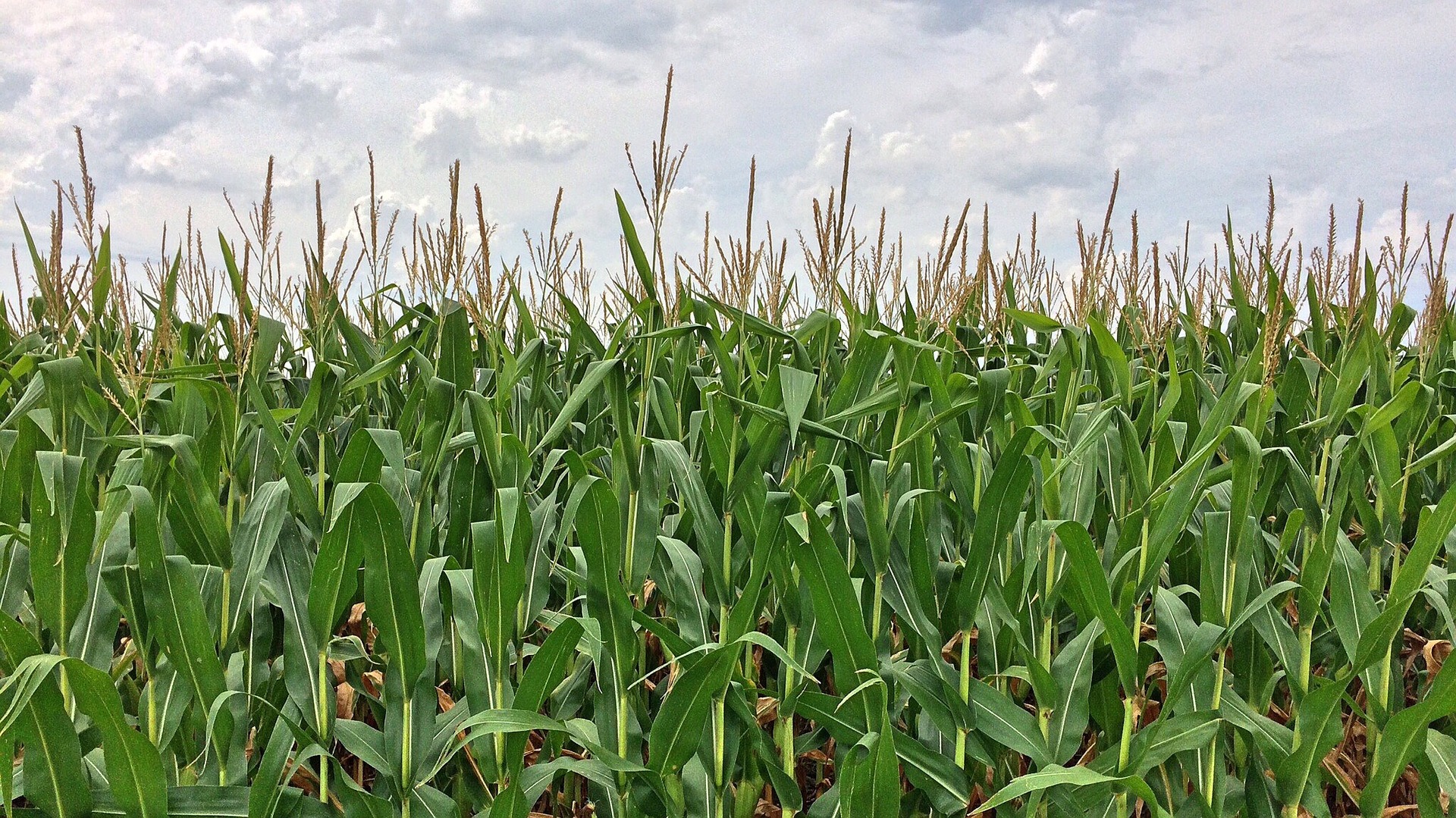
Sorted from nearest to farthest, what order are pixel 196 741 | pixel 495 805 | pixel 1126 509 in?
pixel 495 805
pixel 196 741
pixel 1126 509

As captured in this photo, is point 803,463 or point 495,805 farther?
point 803,463

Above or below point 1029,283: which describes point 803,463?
below

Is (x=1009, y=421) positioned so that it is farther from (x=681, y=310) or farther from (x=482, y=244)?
(x=482, y=244)

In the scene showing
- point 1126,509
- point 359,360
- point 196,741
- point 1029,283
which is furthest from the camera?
point 1029,283

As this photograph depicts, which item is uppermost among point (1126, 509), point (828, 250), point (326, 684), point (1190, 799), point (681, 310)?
point (828, 250)

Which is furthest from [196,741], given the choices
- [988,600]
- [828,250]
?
[828,250]

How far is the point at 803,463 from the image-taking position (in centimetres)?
256

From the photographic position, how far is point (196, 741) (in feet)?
6.94

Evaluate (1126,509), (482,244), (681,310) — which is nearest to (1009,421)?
(1126,509)

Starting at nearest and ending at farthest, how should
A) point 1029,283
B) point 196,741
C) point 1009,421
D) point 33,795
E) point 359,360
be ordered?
point 33,795 < point 196,741 < point 1009,421 < point 359,360 < point 1029,283

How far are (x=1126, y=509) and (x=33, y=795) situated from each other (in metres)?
2.52

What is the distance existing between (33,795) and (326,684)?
20.4 inches

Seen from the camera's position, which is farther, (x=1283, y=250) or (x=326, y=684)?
(x=1283, y=250)

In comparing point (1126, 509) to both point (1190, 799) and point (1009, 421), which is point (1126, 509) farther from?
point (1190, 799)
